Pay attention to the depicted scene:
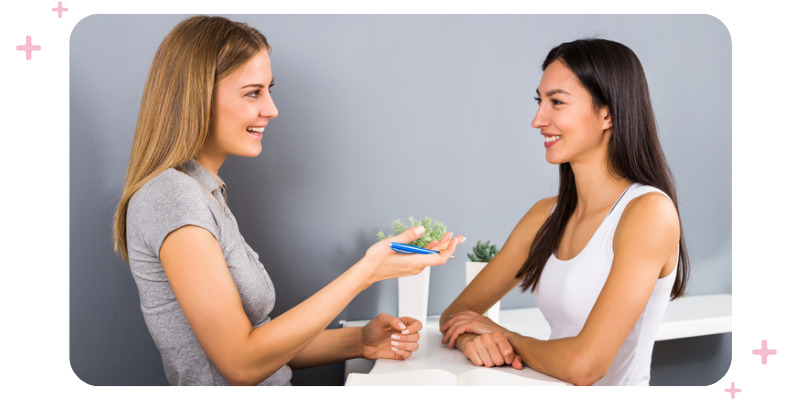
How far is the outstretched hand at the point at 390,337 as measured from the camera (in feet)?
3.13

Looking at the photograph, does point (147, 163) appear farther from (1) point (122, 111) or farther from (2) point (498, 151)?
(2) point (498, 151)

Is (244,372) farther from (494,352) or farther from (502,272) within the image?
(502,272)

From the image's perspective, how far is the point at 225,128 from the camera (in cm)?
93

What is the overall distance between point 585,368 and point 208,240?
58cm

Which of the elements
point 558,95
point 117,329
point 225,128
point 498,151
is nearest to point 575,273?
point 558,95

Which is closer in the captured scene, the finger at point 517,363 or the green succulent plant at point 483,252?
the finger at point 517,363

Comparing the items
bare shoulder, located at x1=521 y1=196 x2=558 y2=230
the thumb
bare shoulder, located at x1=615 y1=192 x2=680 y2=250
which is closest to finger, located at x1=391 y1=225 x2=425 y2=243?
the thumb

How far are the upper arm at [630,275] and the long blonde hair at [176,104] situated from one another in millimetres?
689

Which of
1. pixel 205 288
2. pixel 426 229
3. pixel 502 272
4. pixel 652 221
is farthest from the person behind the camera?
pixel 426 229

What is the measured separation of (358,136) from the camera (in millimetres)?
1329

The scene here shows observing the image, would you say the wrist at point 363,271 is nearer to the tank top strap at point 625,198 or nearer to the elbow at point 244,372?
the elbow at point 244,372
